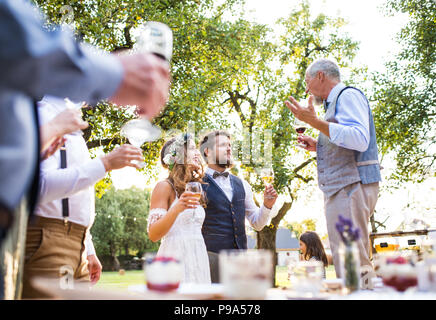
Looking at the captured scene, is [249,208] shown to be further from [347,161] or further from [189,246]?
[347,161]

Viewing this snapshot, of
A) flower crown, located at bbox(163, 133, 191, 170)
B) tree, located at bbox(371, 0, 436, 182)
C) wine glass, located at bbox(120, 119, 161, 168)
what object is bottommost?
wine glass, located at bbox(120, 119, 161, 168)

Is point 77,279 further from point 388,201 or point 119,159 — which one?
point 388,201

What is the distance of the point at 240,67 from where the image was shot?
11.1 metres

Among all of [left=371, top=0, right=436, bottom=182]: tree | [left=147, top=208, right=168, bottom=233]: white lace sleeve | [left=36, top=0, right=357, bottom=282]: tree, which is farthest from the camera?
[left=371, top=0, right=436, bottom=182]: tree

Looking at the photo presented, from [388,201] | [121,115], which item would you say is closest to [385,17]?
[388,201]

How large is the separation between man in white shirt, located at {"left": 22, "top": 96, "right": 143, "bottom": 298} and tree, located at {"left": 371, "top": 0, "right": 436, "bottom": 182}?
Answer: 12372 mm

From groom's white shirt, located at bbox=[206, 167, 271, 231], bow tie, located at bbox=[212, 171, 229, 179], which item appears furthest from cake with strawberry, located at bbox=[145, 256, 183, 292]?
bow tie, located at bbox=[212, 171, 229, 179]

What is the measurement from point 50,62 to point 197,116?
27.3ft

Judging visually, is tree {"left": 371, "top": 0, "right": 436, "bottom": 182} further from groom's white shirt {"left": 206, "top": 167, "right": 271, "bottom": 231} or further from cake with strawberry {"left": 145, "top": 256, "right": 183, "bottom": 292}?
cake with strawberry {"left": 145, "top": 256, "right": 183, "bottom": 292}

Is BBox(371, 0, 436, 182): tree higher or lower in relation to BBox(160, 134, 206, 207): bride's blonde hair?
higher

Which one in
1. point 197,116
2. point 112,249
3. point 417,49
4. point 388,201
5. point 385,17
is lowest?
point 112,249

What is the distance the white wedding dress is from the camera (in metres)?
3.25

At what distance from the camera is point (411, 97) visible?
13.1m
